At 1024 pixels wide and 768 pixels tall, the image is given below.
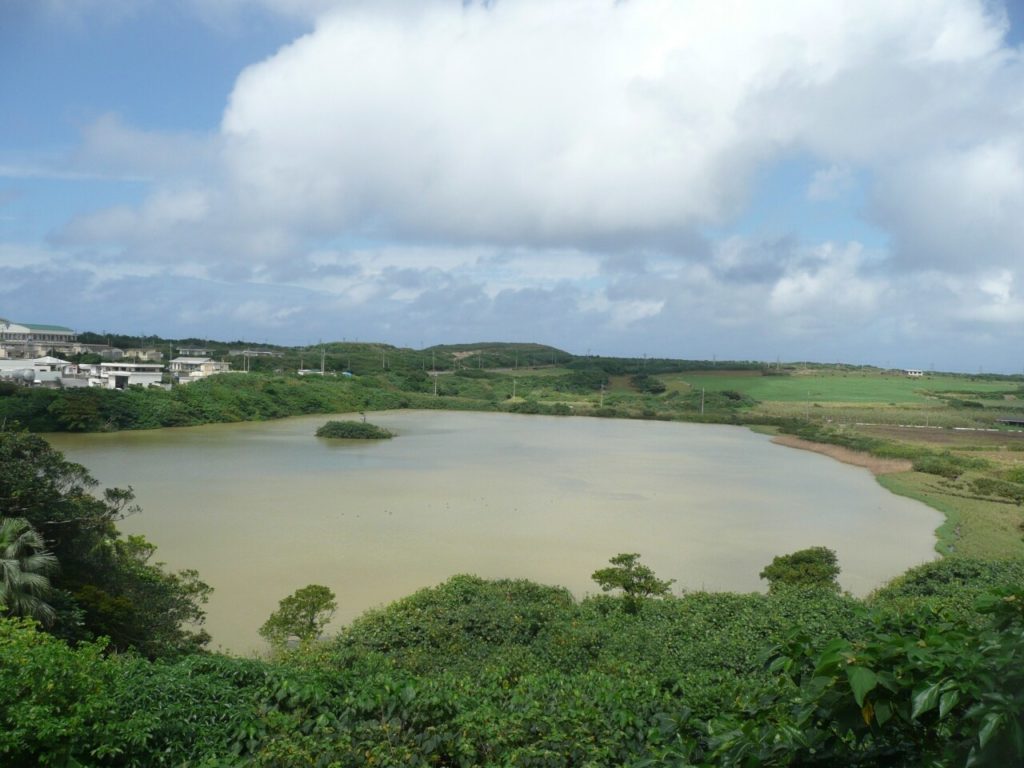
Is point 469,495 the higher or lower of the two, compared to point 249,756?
lower

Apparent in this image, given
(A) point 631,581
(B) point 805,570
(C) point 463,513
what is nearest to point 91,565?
(A) point 631,581

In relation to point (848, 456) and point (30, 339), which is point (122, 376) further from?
point (848, 456)

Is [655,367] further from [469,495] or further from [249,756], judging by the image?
[249,756]

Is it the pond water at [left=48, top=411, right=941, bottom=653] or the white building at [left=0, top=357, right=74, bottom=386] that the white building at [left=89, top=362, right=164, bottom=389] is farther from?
the pond water at [left=48, top=411, right=941, bottom=653]

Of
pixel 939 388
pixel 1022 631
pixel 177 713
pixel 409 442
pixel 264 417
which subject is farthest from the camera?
pixel 939 388

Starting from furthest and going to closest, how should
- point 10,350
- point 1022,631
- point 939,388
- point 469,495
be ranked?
point 939,388
point 10,350
point 469,495
point 1022,631

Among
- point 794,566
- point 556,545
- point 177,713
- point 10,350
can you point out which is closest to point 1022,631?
point 177,713

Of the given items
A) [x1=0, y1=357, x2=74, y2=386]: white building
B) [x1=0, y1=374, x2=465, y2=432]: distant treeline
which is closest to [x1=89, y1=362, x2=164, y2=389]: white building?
[x1=0, y1=357, x2=74, y2=386]: white building
